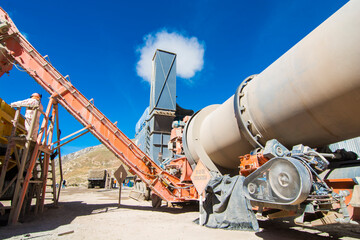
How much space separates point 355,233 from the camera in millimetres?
4270

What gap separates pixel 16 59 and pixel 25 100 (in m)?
1.83

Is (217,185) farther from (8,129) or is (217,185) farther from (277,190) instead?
(8,129)

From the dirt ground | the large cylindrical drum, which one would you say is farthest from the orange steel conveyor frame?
the large cylindrical drum

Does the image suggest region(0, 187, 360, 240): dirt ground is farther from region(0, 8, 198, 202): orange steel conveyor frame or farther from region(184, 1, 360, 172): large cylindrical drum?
region(0, 8, 198, 202): orange steel conveyor frame

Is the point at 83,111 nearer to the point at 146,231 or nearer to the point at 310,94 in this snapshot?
the point at 146,231

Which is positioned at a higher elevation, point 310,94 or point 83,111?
point 83,111

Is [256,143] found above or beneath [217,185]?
above

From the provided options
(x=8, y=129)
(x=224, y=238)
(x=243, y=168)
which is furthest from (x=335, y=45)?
(x=8, y=129)

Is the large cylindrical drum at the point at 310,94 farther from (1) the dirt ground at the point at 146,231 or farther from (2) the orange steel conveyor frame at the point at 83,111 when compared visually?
(2) the orange steel conveyor frame at the point at 83,111

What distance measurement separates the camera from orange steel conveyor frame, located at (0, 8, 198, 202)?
674cm

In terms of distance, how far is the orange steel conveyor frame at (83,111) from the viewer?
674 cm

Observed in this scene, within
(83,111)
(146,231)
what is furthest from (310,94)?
(83,111)

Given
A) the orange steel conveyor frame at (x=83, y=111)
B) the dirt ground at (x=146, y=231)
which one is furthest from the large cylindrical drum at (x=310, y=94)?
the orange steel conveyor frame at (x=83, y=111)

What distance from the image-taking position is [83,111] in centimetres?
741
